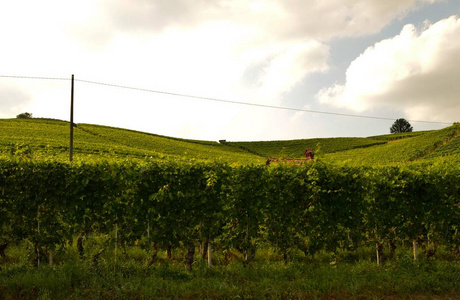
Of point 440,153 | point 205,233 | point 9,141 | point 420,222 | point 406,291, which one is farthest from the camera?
point 440,153

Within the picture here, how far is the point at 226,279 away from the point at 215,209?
1709mm

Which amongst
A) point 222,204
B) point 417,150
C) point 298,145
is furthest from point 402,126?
point 222,204

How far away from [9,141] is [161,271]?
114 ft

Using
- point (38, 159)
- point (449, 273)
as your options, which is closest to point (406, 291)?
point (449, 273)

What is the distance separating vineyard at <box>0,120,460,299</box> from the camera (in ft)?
24.7

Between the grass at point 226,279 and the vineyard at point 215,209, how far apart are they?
273mm

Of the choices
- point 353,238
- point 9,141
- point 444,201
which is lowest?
point 353,238

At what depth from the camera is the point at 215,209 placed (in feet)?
25.7

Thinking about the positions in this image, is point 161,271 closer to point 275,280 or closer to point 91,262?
point 91,262

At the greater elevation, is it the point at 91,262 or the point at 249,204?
the point at 249,204

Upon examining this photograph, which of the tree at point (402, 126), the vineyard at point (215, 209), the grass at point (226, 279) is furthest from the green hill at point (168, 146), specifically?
the tree at point (402, 126)

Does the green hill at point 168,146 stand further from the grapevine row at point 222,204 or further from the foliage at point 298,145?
the grapevine row at point 222,204

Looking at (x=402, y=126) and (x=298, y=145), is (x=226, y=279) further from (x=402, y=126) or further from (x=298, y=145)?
(x=402, y=126)

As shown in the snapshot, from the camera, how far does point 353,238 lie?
320 inches
